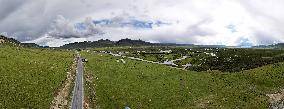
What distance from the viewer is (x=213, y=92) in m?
105

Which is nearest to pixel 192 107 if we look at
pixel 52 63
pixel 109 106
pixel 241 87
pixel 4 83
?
pixel 109 106

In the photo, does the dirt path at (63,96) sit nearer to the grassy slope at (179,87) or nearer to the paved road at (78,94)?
the paved road at (78,94)

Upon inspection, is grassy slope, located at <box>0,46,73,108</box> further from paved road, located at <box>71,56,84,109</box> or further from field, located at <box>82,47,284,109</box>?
field, located at <box>82,47,284,109</box>

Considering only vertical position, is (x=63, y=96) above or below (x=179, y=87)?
above

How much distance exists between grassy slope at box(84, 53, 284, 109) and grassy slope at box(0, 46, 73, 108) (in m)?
10.6

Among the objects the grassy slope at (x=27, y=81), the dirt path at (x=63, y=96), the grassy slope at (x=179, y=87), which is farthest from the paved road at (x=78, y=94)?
the grassy slope at (x=27, y=81)

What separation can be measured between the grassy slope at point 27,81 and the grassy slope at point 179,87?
417 inches

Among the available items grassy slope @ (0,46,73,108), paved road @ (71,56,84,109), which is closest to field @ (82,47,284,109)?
paved road @ (71,56,84,109)

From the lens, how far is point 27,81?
95375 mm

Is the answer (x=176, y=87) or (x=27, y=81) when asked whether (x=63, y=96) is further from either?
(x=176, y=87)

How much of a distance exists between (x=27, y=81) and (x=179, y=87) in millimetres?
40371

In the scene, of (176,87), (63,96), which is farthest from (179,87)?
(63,96)

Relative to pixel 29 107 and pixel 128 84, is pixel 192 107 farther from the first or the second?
pixel 29 107

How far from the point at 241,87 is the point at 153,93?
2744 cm
